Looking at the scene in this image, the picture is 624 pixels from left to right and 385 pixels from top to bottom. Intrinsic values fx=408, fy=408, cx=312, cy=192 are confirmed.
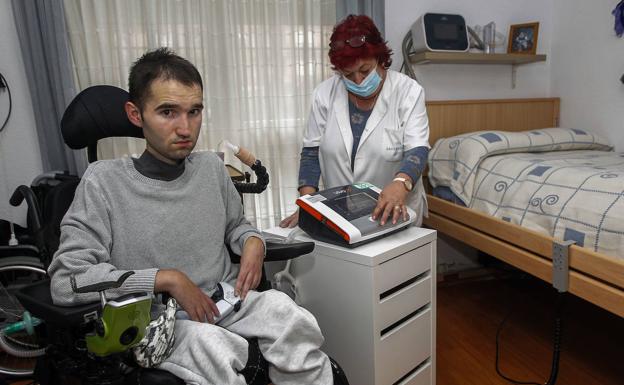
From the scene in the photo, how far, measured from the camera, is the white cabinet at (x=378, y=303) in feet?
3.76

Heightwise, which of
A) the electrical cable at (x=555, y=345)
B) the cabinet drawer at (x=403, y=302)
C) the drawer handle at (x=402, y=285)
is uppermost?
the drawer handle at (x=402, y=285)

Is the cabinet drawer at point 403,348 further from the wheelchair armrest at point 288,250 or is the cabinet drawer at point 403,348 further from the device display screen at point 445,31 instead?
the device display screen at point 445,31

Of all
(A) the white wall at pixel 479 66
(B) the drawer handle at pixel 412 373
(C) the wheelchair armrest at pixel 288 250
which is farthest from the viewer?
(A) the white wall at pixel 479 66

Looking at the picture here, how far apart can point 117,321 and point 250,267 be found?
0.40 meters

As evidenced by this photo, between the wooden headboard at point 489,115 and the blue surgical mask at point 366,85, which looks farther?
the wooden headboard at point 489,115

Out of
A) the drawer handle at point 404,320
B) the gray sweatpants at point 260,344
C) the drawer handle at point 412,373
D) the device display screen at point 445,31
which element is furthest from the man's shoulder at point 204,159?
the device display screen at point 445,31

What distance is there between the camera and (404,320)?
1266 mm

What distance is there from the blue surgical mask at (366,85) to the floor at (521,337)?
45.3 inches

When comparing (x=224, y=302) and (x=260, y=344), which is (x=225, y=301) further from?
(x=260, y=344)

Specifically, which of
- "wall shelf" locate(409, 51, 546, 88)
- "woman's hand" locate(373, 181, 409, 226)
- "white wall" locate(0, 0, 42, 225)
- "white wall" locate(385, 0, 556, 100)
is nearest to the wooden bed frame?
"white wall" locate(385, 0, 556, 100)

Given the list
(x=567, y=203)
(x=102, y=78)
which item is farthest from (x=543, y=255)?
(x=102, y=78)

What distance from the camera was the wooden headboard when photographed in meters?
2.39

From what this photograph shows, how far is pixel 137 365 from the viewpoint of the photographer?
0.83 m

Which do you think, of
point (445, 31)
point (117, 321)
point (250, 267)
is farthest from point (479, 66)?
point (117, 321)
